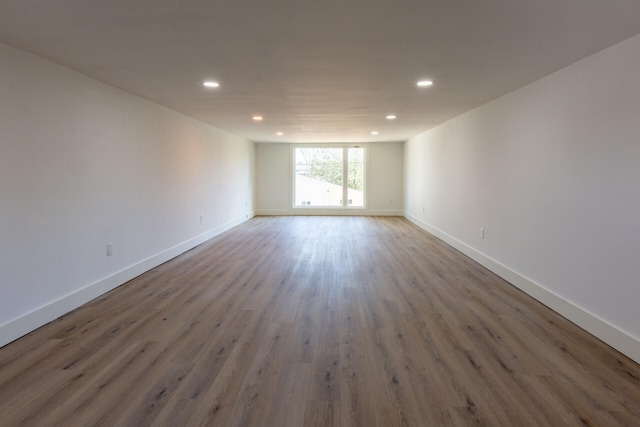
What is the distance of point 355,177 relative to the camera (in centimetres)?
1002

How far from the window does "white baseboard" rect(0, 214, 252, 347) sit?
545 centimetres

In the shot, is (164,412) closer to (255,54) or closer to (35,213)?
(35,213)

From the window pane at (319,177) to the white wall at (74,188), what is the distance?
5.05 metres

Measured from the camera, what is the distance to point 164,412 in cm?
176

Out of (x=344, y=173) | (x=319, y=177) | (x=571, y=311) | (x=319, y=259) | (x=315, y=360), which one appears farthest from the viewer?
(x=319, y=177)

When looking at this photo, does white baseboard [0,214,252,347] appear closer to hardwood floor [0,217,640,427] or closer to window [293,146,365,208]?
hardwood floor [0,217,640,427]

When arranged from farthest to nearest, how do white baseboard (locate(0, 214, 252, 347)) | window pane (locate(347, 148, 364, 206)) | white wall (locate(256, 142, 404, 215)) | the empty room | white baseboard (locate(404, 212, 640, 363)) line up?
window pane (locate(347, 148, 364, 206)) < white wall (locate(256, 142, 404, 215)) < white baseboard (locate(0, 214, 252, 347)) < white baseboard (locate(404, 212, 640, 363)) < the empty room

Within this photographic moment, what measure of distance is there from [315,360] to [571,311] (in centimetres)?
221

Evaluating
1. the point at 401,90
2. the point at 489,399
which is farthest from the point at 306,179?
the point at 489,399

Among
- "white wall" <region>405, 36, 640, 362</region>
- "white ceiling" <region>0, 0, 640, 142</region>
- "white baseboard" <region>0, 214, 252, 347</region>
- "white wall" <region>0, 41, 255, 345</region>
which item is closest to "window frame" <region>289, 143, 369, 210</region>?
"white wall" <region>0, 41, 255, 345</region>

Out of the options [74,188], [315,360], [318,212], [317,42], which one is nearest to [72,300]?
[74,188]

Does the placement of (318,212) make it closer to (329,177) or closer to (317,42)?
(329,177)

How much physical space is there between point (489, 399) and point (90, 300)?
3402 mm

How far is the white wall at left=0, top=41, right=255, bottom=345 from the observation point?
253 centimetres
